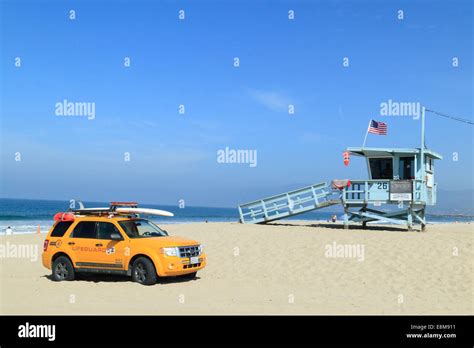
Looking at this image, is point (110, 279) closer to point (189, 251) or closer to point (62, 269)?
point (62, 269)

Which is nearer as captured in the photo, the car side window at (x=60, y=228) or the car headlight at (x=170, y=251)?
the car headlight at (x=170, y=251)

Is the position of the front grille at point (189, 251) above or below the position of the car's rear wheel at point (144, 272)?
above

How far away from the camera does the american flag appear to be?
2734 cm

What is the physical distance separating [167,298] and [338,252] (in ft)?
28.9

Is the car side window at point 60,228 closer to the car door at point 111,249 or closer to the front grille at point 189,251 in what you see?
the car door at point 111,249

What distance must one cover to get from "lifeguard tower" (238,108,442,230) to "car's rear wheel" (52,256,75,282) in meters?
16.1

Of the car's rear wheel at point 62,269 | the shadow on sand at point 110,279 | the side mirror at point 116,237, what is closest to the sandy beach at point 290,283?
the shadow on sand at point 110,279

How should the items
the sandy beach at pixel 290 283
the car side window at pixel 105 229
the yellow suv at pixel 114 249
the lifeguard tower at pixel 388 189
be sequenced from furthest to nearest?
the lifeguard tower at pixel 388 189 < the car side window at pixel 105 229 < the yellow suv at pixel 114 249 < the sandy beach at pixel 290 283

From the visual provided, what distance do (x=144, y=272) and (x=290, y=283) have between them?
4030mm

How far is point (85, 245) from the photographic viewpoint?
45.0ft

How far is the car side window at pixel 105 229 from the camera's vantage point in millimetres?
13728

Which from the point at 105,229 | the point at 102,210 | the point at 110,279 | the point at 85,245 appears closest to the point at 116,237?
the point at 105,229

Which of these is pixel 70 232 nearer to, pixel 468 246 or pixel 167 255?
pixel 167 255
